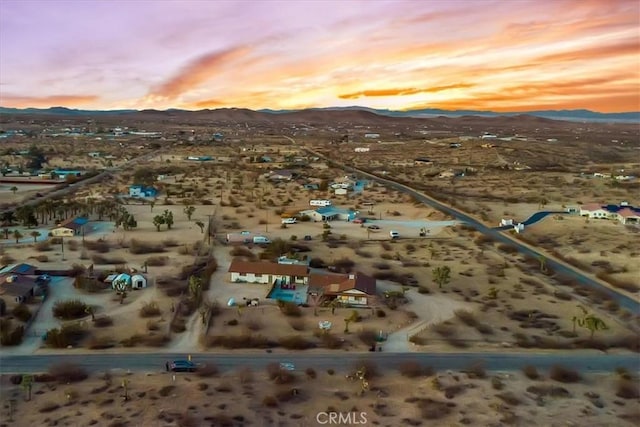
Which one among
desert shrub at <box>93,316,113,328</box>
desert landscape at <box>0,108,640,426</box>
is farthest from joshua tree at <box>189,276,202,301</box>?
desert shrub at <box>93,316,113,328</box>

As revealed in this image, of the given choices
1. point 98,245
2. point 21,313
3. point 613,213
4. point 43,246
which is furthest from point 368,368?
point 613,213

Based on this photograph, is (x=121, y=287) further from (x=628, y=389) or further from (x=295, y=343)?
(x=628, y=389)

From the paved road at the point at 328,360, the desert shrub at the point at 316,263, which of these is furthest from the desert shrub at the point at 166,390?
the desert shrub at the point at 316,263

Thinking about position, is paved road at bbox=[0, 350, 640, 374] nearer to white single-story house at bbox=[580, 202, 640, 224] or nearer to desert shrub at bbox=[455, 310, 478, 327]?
desert shrub at bbox=[455, 310, 478, 327]

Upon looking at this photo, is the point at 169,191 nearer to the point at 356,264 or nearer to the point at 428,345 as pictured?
the point at 356,264

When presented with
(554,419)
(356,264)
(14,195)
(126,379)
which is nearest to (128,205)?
(14,195)

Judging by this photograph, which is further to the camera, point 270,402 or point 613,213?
point 613,213
